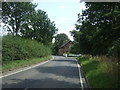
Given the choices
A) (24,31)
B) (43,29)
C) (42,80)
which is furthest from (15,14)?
(42,80)

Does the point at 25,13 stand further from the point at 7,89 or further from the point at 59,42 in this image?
the point at 59,42

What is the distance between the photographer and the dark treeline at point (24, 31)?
27388 millimetres

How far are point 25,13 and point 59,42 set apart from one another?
112728 millimetres

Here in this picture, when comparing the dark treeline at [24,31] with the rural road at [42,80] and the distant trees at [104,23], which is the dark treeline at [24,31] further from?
the distant trees at [104,23]

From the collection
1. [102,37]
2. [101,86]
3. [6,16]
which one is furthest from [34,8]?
[101,86]

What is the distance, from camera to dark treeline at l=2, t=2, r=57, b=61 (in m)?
27.4

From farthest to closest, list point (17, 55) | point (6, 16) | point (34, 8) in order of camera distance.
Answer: point (34, 8) < point (6, 16) < point (17, 55)

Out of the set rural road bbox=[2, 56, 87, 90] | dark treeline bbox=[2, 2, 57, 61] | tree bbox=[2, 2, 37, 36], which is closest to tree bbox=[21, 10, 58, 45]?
dark treeline bbox=[2, 2, 57, 61]

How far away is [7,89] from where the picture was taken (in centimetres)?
1191

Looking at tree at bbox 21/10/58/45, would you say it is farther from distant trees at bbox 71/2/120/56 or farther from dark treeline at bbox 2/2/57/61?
distant trees at bbox 71/2/120/56

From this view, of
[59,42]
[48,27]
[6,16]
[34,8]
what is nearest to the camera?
[6,16]

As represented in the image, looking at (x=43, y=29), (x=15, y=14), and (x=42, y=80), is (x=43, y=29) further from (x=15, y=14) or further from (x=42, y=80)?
(x=42, y=80)

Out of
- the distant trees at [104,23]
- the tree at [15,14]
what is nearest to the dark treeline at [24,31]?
the tree at [15,14]

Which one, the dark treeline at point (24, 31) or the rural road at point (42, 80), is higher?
the dark treeline at point (24, 31)
